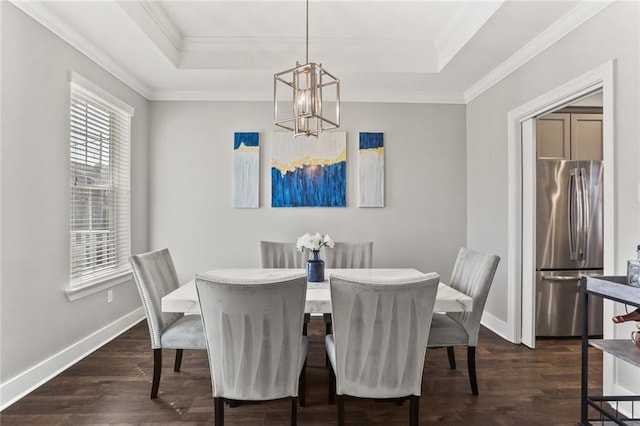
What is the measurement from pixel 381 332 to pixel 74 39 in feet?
10.3

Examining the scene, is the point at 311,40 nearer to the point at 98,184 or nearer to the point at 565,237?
the point at 98,184

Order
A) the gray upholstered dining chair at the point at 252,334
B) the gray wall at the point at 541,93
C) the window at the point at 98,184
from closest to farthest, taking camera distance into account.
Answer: the gray upholstered dining chair at the point at 252,334
the gray wall at the point at 541,93
the window at the point at 98,184

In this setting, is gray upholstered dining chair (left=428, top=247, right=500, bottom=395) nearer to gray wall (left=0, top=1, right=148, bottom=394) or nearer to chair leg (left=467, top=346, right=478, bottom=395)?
chair leg (left=467, top=346, right=478, bottom=395)

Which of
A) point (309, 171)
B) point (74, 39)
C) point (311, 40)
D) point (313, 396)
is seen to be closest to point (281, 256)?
point (309, 171)

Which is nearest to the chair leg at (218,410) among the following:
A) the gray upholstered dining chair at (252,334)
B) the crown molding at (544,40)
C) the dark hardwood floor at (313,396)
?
the gray upholstered dining chair at (252,334)

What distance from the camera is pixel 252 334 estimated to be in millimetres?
1728

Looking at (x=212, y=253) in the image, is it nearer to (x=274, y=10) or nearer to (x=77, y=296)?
(x=77, y=296)

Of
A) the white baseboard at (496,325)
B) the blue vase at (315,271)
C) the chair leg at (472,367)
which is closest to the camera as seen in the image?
the chair leg at (472,367)

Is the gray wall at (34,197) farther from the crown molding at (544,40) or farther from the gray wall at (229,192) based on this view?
the crown molding at (544,40)

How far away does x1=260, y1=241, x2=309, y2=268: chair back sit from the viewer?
3416 mm

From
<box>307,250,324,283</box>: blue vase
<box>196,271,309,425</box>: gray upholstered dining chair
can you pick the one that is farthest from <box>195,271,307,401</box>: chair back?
<box>307,250,324,283</box>: blue vase

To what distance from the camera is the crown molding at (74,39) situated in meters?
2.42

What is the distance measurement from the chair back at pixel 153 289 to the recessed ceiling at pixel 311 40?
1747 mm

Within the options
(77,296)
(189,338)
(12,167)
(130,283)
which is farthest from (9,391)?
(130,283)
